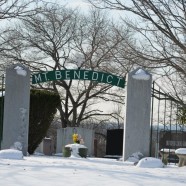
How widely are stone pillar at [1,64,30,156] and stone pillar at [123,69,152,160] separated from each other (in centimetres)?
328

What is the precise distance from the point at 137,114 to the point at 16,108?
3913 mm

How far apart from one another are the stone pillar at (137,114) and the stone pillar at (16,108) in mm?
3279

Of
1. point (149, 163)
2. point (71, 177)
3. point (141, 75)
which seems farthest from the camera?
point (141, 75)

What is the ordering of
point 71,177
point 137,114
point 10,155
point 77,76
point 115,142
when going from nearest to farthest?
point 71,177 < point 10,155 < point 137,114 < point 77,76 < point 115,142

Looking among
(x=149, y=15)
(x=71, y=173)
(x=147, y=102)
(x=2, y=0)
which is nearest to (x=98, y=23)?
(x=149, y=15)

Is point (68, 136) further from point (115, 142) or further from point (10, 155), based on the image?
point (10, 155)

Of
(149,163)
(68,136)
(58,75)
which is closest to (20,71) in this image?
(58,75)

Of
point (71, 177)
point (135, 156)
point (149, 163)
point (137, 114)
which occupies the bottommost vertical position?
point (71, 177)

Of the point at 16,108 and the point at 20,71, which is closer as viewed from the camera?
the point at 16,108

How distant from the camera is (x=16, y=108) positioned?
15609 millimetres

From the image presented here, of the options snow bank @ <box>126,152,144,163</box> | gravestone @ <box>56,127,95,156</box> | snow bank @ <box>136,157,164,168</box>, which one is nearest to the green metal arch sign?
snow bank @ <box>126,152,144,163</box>

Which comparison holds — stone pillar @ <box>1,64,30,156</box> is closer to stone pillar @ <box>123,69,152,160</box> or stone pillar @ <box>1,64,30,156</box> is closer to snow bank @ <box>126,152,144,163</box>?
stone pillar @ <box>123,69,152,160</box>

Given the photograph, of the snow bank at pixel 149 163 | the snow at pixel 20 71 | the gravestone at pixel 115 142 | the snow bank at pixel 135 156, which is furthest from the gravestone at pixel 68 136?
the snow bank at pixel 149 163

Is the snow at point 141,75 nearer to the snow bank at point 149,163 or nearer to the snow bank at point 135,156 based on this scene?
the snow bank at point 135,156
